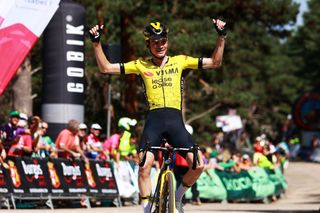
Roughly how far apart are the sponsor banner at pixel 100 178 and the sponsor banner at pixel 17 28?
420cm

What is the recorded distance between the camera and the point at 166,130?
10.0 meters

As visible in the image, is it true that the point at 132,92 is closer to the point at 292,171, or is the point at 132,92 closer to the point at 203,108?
the point at 292,171

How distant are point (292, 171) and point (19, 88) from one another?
18066 mm

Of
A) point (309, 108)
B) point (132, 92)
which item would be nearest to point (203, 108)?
point (309, 108)

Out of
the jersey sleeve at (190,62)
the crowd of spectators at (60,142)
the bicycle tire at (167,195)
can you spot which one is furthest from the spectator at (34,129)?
the bicycle tire at (167,195)

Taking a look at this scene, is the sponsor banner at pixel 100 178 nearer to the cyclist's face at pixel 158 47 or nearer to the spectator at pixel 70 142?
the spectator at pixel 70 142

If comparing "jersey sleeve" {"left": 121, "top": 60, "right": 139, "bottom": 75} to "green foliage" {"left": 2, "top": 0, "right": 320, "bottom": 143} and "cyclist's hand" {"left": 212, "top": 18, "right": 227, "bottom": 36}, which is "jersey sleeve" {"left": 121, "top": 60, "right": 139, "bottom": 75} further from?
"green foliage" {"left": 2, "top": 0, "right": 320, "bottom": 143}

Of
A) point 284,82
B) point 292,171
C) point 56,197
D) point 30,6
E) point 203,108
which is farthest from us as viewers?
point 284,82

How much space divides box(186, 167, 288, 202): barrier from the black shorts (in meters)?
12.4

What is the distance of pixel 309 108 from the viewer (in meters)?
61.2

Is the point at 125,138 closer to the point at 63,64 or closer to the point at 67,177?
the point at 67,177

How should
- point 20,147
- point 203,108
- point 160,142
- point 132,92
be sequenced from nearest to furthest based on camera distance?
point 160,142, point 20,147, point 132,92, point 203,108

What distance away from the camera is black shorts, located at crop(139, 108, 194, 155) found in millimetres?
10000

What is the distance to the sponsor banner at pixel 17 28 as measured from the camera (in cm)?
1560
